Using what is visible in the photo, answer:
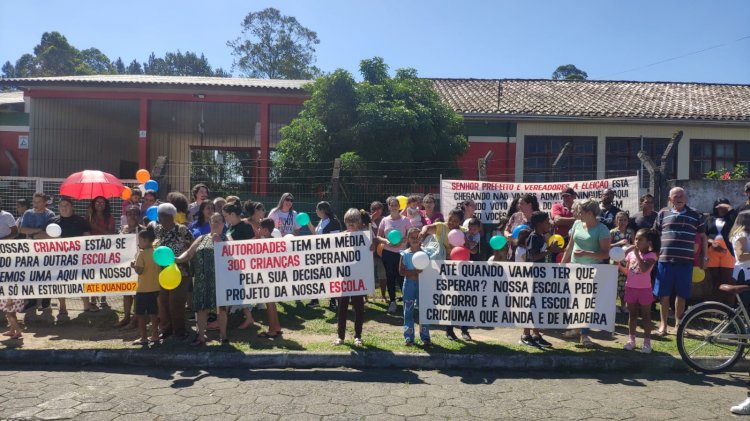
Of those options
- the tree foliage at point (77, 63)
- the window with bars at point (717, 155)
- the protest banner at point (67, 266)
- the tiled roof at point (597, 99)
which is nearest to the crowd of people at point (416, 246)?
the protest banner at point (67, 266)

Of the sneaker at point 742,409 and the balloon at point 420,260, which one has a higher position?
the balloon at point 420,260

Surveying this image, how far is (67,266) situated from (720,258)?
903 centimetres

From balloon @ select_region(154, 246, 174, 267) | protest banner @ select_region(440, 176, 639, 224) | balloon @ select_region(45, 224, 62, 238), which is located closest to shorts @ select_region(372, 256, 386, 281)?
protest banner @ select_region(440, 176, 639, 224)

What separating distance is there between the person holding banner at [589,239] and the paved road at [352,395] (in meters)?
1.33

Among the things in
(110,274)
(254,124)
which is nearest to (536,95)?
(254,124)

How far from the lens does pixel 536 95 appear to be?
2270cm

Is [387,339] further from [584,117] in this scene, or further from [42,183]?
[584,117]

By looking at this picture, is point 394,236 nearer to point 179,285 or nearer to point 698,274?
point 179,285

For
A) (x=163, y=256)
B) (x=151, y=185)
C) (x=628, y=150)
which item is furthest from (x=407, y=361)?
(x=628, y=150)

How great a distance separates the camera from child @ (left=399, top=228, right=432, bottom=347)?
6.97 meters

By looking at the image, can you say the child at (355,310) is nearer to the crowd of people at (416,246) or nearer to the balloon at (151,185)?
the crowd of people at (416,246)

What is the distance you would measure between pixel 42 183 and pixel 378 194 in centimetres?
698

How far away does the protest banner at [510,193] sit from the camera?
9.74m

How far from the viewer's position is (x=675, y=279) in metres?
7.51
